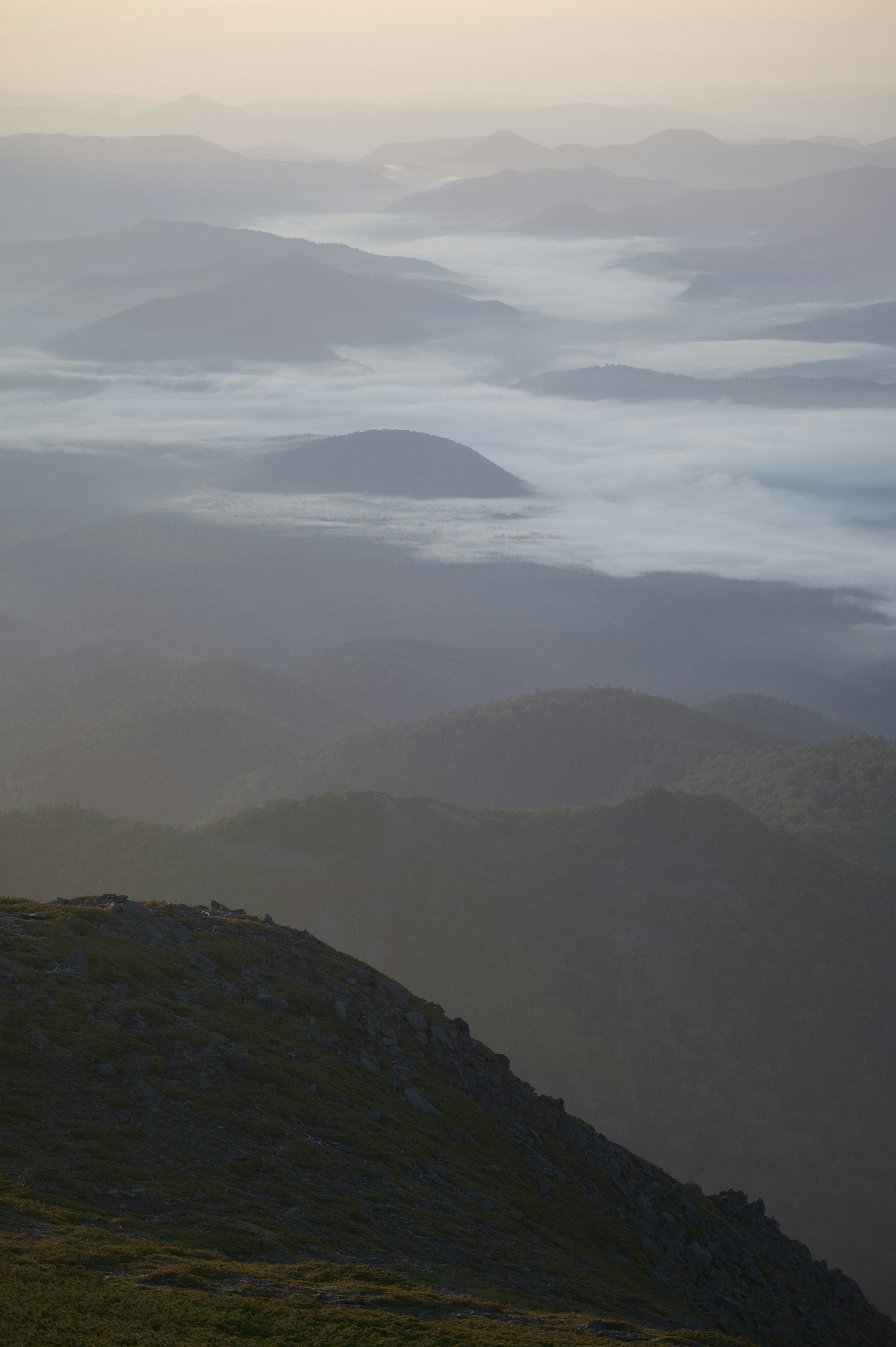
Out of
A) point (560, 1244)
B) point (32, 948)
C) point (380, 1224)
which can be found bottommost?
point (560, 1244)

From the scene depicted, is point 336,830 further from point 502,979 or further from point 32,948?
point 32,948

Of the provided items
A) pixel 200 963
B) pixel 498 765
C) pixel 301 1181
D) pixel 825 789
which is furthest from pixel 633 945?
pixel 301 1181

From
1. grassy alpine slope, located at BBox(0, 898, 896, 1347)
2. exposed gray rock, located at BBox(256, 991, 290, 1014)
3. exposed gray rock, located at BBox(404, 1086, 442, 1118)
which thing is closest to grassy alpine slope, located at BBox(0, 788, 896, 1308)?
grassy alpine slope, located at BBox(0, 898, 896, 1347)

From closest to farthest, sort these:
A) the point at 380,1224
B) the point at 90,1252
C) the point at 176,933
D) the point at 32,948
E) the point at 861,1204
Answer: the point at 90,1252, the point at 380,1224, the point at 32,948, the point at 176,933, the point at 861,1204

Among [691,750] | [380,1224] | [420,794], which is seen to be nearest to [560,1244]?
[380,1224]

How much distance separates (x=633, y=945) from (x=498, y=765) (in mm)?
78165

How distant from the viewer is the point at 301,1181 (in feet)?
90.7

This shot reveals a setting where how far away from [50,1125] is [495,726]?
175226mm

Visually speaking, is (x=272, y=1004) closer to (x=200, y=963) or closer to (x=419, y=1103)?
(x=200, y=963)

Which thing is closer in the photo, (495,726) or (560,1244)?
(560,1244)

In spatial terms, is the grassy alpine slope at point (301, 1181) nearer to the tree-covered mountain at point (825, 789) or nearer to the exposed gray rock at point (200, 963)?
the exposed gray rock at point (200, 963)

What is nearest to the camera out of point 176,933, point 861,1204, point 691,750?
point 176,933

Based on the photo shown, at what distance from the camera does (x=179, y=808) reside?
196 meters

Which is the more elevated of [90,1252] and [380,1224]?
[90,1252]
